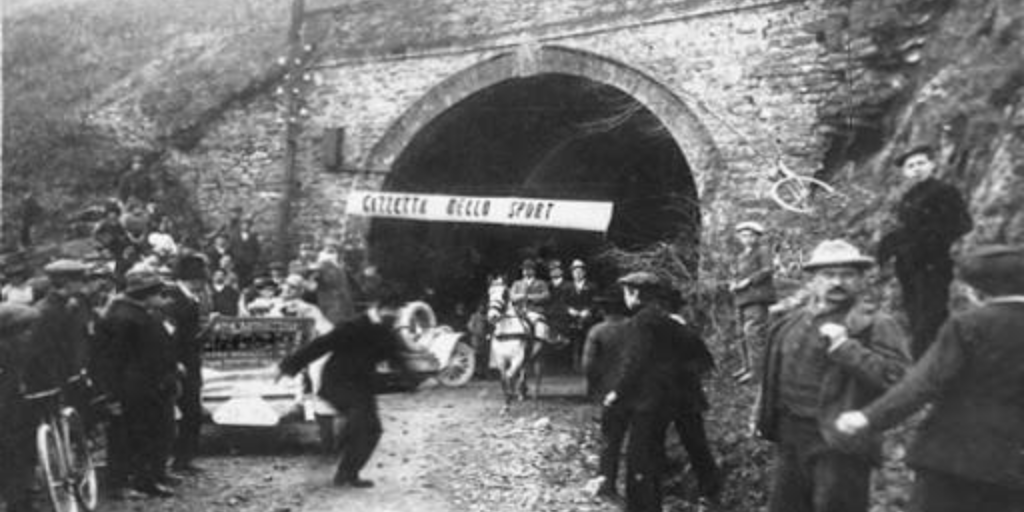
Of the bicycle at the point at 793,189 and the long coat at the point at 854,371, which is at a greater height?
the bicycle at the point at 793,189

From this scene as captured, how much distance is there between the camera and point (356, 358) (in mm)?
7465

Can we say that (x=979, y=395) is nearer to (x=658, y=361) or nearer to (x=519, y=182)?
(x=658, y=361)

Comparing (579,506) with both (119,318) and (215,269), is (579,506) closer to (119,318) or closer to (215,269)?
(119,318)

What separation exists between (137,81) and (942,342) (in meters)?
17.0

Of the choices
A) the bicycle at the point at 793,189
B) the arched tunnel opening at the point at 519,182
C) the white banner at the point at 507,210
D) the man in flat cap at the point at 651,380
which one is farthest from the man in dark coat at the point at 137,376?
the arched tunnel opening at the point at 519,182

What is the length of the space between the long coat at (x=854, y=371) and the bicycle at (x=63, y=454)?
4.09 meters

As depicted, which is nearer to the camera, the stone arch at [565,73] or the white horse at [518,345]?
the white horse at [518,345]

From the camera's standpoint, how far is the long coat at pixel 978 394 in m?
4.06

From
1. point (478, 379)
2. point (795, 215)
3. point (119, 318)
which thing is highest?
point (795, 215)

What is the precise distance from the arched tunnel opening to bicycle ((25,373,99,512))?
9.21 m

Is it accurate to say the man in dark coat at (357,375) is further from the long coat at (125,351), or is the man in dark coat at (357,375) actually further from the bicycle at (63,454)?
the bicycle at (63,454)

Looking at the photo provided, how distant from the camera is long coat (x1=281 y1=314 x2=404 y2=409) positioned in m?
7.40

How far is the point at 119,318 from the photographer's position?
7.23 m

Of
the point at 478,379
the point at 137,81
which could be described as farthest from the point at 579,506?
the point at 137,81
